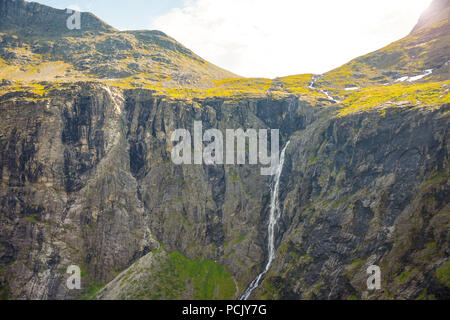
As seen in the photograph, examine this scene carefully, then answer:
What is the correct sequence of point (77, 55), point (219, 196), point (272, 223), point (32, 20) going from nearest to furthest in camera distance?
point (272, 223) < point (219, 196) < point (77, 55) < point (32, 20)

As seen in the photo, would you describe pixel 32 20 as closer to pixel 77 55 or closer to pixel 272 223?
pixel 77 55

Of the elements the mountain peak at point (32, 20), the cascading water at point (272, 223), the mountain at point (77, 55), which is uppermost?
the mountain peak at point (32, 20)

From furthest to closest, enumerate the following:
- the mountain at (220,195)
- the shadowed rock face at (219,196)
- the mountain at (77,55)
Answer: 1. the mountain at (77,55)
2. the mountain at (220,195)
3. the shadowed rock face at (219,196)

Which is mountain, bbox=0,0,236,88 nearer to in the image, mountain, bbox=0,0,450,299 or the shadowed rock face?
mountain, bbox=0,0,450,299

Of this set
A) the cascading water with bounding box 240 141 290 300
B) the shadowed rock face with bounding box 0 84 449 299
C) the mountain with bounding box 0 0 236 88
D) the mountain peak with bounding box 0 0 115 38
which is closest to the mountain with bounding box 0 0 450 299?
the shadowed rock face with bounding box 0 84 449 299

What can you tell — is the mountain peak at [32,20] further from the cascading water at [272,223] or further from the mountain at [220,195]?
the cascading water at [272,223]

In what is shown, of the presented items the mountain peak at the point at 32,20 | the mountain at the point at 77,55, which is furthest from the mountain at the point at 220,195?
the mountain peak at the point at 32,20

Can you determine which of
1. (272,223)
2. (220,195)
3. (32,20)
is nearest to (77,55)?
(32,20)
